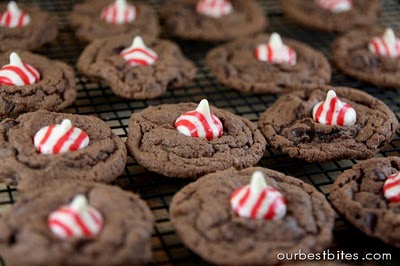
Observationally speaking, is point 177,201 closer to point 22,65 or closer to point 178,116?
point 178,116

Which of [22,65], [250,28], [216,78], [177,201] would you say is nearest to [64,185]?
[177,201]

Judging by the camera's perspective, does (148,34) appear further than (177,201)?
Yes

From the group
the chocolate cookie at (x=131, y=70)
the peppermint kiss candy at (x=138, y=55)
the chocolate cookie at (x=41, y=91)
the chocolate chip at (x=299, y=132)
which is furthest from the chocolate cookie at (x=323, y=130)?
the chocolate cookie at (x=41, y=91)

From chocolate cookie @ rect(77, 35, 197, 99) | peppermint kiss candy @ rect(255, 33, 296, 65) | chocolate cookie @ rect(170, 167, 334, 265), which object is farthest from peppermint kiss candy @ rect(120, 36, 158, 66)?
chocolate cookie @ rect(170, 167, 334, 265)

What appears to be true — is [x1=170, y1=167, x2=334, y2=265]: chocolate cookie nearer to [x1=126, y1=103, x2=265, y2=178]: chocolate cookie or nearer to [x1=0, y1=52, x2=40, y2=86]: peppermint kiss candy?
[x1=126, y1=103, x2=265, y2=178]: chocolate cookie

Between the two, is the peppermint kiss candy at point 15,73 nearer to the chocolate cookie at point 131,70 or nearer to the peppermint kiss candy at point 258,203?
the chocolate cookie at point 131,70
